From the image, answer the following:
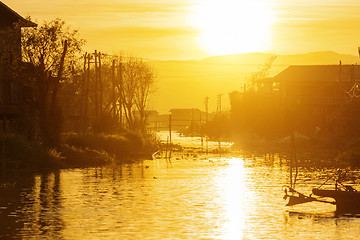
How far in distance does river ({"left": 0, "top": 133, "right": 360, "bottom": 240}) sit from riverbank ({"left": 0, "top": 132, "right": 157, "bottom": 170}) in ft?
5.78

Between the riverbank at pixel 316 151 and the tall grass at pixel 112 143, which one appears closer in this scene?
the tall grass at pixel 112 143

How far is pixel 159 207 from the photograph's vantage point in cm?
3075

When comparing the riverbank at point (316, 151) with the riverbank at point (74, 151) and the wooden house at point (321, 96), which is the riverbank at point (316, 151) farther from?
the riverbank at point (74, 151)

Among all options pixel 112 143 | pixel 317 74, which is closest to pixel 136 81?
pixel 317 74

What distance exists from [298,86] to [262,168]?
46.7m

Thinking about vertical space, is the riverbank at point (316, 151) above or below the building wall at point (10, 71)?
below

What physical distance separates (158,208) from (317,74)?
71712 millimetres

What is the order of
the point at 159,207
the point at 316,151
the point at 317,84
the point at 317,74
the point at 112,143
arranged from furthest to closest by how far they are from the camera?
1. the point at 317,74
2. the point at 317,84
3. the point at 316,151
4. the point at 112,143
5. the point at 159,207

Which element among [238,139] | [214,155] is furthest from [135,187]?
[238,139]

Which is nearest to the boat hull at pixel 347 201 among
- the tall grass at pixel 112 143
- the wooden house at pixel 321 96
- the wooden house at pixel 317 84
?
the tall grass at pixel 112 143

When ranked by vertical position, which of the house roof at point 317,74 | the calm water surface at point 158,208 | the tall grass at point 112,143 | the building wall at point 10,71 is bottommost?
the calm water surface at point 158,208

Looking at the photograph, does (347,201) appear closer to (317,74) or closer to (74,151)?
(74,151)

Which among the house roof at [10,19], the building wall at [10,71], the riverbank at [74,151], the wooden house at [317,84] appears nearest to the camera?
the riverbank at [74,151]

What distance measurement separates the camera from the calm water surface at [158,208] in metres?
24.4
